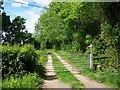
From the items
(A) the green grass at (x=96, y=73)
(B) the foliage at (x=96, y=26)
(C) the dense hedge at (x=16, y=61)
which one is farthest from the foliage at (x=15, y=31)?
(C) the dense hedge at (x=16, y=61)

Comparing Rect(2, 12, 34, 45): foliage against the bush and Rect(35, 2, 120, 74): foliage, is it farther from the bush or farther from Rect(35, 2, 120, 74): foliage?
the bush

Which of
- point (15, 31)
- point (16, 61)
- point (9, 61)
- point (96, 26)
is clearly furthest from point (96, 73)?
point (15, 31)

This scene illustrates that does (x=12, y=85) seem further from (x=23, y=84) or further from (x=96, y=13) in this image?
(x=96, y=13)

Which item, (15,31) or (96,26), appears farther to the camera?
(15,31)

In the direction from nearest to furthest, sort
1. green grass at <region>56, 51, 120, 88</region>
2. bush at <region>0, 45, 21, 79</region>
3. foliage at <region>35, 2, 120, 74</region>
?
green grass at <region>56, 51, 120, 88</region>, bush at <region>0, 45, 21, 79</region>, foliage at <region>35, 2, 120, 74</region>

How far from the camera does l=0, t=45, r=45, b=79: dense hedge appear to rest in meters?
15.1

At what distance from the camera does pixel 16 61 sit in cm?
1540

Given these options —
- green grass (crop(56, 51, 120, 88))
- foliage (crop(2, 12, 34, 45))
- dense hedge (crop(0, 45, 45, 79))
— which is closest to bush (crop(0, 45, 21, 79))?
dense hedge (crop(0, 45, 45, 79))

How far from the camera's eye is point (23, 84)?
1203cm

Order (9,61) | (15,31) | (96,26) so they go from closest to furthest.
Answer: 1. (9,61)
2. (96,26)
3. (15,31)

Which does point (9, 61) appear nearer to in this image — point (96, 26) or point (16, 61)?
point (16, 61)

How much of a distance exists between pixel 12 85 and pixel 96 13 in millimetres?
8000

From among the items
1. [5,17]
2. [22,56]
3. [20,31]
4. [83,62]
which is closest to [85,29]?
[83,62]

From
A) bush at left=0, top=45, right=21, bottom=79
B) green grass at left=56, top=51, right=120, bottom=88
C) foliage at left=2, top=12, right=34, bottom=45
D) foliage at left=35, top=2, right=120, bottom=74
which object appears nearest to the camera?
green grass at left=56, top=51, right=120, bottom=88
